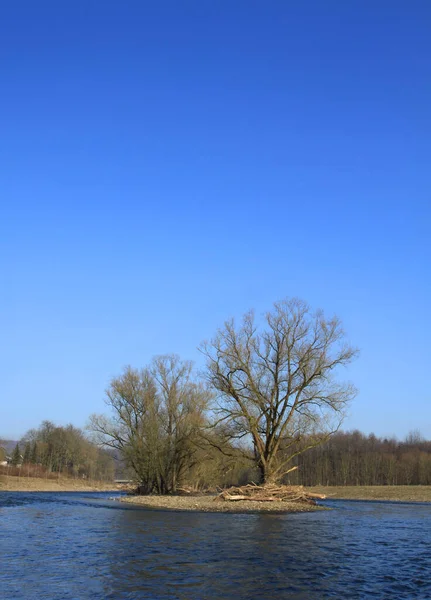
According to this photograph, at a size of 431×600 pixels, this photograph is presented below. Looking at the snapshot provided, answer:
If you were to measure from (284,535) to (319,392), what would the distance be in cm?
1968

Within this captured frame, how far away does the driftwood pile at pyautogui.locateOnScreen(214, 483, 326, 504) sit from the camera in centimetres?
3566

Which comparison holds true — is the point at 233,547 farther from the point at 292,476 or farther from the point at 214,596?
the point at 292,476

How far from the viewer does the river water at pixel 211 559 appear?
37.5ft

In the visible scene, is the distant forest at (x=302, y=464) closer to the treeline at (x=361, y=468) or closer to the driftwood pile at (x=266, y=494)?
the treeline at (x=361, y=468)

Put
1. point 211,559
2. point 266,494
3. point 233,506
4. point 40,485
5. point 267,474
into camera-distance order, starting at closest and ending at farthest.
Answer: point 211,559 < point 233,506 < point 266,494 < point 267,474 < point 40,485

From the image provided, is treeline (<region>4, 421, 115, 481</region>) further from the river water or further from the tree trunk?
the river water

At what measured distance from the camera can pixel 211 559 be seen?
597 inches

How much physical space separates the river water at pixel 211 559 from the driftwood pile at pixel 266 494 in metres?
9.87

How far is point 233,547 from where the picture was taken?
1739 cm

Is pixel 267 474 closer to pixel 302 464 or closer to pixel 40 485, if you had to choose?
pixel 40 485

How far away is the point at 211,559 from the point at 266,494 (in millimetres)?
22059

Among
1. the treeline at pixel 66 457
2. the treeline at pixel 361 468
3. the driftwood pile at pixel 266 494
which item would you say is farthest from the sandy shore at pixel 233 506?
the treeline at pixel 66 457

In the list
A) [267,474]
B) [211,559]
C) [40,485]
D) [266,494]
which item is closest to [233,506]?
[266,494]

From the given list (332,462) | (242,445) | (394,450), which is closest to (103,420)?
(242,445)
